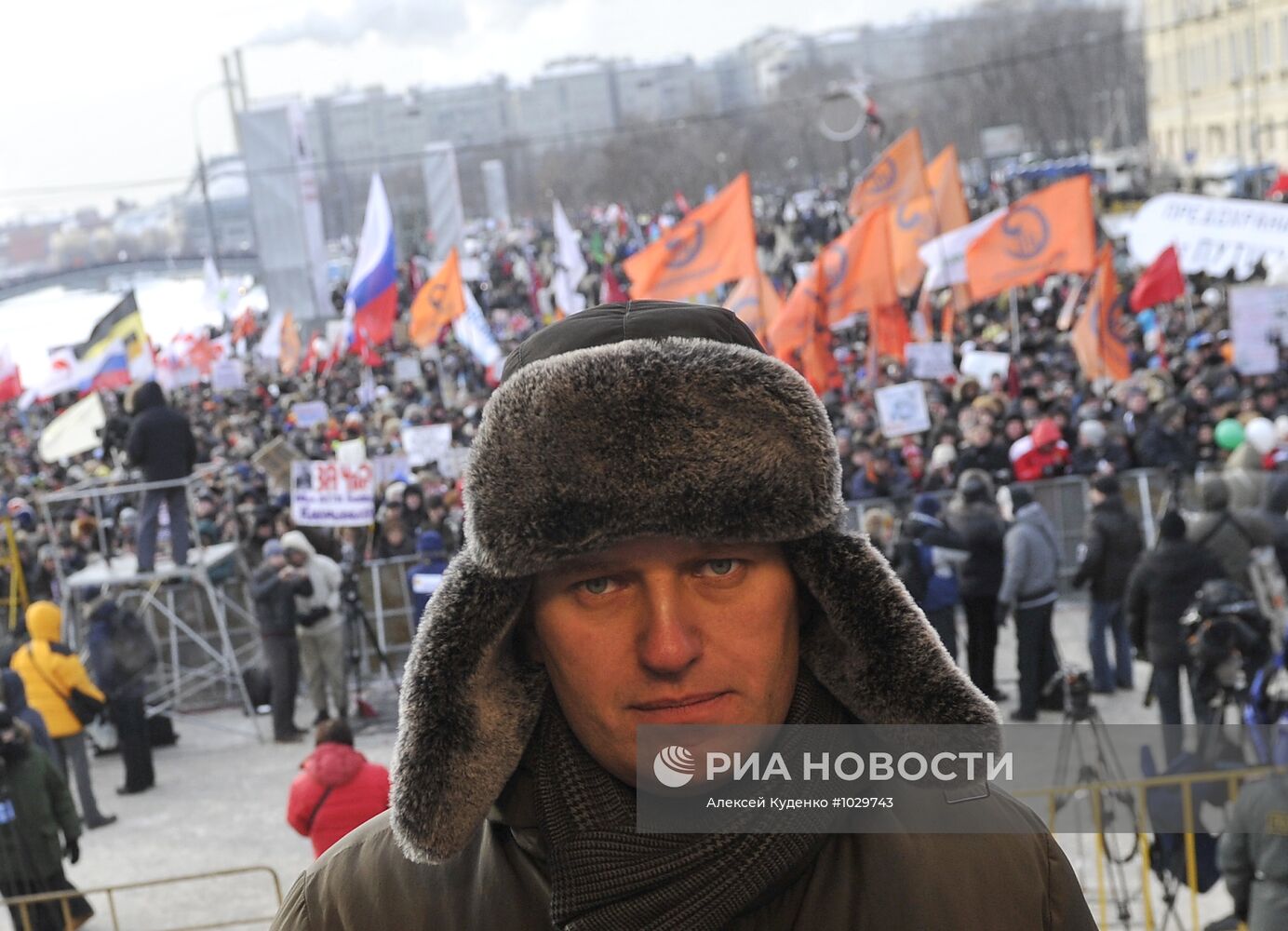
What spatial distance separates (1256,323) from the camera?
1246cm

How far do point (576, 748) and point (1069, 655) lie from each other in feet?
27.8

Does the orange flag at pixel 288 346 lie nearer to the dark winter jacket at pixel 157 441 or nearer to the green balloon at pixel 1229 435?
the dark winter jacket at pixel 157 441

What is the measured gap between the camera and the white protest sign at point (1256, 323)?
12391mm

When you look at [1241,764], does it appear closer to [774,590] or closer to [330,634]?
[774,590]

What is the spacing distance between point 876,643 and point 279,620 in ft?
26.8

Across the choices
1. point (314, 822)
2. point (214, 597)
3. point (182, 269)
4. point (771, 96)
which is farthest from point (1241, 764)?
point (771, 96)

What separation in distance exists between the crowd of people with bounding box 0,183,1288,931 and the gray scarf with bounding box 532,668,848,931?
152 centimetres

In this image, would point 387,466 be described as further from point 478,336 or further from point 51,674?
point 51,674

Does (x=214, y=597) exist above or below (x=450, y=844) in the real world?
below

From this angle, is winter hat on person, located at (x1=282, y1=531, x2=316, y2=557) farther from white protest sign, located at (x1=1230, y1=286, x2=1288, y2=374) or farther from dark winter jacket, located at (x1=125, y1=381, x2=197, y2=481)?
white protest sign, located at (x1=1230, y1=286, x2=1288, y2=374)

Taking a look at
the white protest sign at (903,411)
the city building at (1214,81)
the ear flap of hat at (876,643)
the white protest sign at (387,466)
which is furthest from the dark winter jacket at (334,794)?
the city building at (1214,81)

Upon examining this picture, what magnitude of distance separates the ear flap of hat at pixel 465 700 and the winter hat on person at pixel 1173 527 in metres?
6.24

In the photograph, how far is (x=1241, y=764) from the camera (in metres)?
4.18

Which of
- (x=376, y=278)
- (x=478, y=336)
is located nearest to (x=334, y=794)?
(x=478, y=336)
